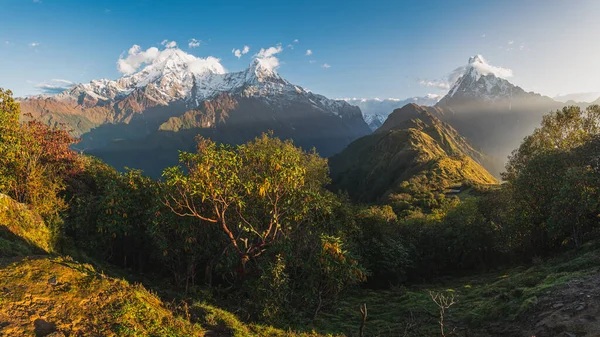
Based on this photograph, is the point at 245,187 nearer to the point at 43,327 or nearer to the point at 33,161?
the point at 43,327

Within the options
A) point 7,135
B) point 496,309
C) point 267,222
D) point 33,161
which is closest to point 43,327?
point 267,222

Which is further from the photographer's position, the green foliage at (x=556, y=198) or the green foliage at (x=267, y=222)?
the green foliage at (x=556, y=198)

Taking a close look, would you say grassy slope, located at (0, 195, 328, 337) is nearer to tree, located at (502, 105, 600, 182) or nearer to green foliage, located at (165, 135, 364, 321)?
green foliage, located at (165, 135, 364, 321)

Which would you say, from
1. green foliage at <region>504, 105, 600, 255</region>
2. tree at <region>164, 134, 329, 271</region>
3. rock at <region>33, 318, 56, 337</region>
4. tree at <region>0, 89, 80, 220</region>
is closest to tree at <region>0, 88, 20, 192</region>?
tree at <region>0, 89, 80, 220</region>

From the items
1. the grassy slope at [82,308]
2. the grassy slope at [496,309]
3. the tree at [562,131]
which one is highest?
the tree at [562,131]

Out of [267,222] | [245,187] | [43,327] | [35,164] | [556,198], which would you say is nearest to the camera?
[43,327]

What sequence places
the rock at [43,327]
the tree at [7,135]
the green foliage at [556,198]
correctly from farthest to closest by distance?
1. the green foliage at [556,198]
2. the tree at [7,135]
3. the rock at [43,327]

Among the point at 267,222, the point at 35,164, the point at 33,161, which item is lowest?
the point at 267,222

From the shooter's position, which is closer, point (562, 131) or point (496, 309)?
point (496, 309)

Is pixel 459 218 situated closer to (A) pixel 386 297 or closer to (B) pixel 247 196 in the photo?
(A) pixel 386 297

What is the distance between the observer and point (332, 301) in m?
22.0

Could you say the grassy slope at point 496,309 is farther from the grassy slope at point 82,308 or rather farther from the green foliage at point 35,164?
the green foliage at point 35,164

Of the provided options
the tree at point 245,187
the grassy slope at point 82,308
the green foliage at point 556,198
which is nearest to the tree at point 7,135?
the grassy slope at point 82,308

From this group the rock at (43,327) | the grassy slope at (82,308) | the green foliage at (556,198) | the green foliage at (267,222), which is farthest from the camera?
the green foliage at (556,198)
